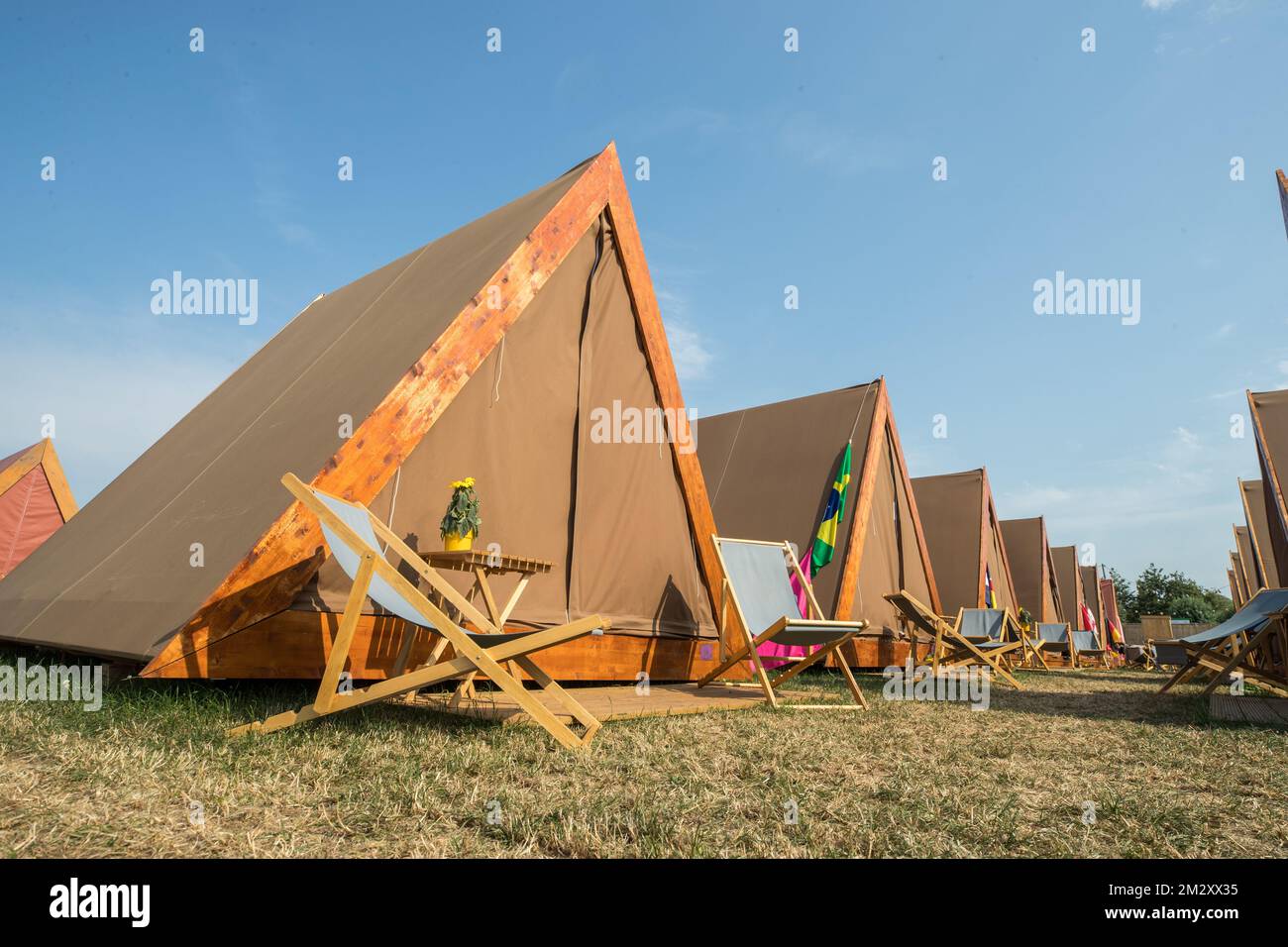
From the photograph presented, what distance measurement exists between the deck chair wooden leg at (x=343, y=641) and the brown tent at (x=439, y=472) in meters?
0.89

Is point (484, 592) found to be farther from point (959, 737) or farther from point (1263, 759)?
point (1263, 759)

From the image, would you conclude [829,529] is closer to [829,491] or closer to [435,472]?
[829,491]

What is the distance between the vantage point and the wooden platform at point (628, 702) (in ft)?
11.3

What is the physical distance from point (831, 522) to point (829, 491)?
0.45 metres

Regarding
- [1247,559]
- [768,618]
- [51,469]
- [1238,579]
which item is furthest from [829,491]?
[1238,579]

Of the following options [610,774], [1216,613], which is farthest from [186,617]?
[1216,613]

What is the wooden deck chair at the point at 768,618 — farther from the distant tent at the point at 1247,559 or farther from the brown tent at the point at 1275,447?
the distant tent at the point at 1247,559

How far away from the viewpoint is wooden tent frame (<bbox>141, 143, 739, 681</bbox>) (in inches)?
127

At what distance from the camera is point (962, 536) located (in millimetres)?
13617

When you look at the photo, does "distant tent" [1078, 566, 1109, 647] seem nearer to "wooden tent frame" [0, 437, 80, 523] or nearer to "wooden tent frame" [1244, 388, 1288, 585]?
"wooden tent frame" [1244, 388, 1288, 585]

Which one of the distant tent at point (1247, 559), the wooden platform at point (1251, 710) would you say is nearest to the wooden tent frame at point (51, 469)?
the wooden platform at point (1251, 710)
